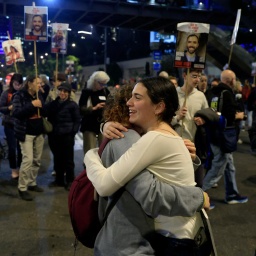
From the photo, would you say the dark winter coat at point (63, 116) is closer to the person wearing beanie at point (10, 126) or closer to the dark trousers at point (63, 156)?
the dark trousers at point (63, 156)

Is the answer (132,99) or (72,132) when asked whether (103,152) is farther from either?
(72,132)

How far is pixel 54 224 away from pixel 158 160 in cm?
329

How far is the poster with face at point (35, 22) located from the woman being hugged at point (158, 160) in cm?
471

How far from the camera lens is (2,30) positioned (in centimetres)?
1068

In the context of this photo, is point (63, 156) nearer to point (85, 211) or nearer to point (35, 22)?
point (35, 22)

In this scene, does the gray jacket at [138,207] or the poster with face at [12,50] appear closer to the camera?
the gray jacket at [138,207]

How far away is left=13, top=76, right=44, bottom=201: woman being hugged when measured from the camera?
5.48 m

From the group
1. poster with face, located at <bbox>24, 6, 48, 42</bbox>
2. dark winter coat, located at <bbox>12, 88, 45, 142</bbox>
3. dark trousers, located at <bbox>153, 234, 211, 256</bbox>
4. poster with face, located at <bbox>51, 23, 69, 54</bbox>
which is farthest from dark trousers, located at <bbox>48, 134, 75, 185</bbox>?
dark trousers, located at <bbox>153, 234, 211, 256</bbox>

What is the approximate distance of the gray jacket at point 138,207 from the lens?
1.65m

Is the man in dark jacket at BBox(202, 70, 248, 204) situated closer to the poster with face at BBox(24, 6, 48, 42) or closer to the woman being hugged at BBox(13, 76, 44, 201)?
the woman being hugged at BBox(13, 76, 44, 201)

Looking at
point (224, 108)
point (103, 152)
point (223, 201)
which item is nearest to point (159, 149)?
point (103, 152)

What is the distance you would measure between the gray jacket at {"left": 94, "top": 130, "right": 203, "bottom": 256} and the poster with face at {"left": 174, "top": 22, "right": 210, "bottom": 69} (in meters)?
2.81

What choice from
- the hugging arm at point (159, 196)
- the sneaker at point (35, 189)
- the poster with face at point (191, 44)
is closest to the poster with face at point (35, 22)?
the sneaker at point (35, 189)

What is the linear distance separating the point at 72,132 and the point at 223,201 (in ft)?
8.93
